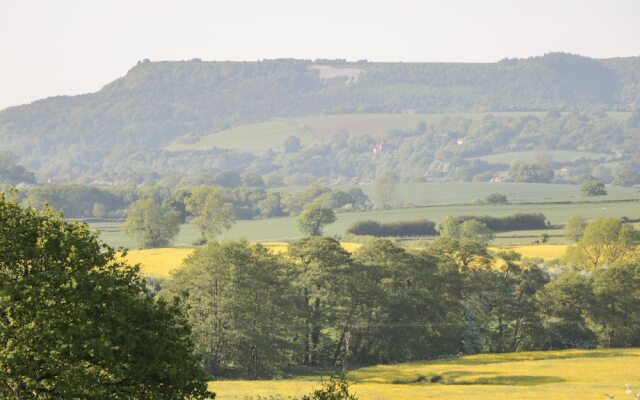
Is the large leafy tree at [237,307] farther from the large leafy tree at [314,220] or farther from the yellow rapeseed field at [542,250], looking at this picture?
the large leafy tree at [314,220]

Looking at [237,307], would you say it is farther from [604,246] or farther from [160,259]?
[604,246]

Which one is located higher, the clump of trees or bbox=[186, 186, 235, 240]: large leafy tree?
bbox=[186, 186, 235, 240]: large leafy tree

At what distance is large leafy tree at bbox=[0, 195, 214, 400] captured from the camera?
28156 millimetres

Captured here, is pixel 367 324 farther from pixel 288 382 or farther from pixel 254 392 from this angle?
pixel 254 392

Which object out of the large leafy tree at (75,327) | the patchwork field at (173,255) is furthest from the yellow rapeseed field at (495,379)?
the patchwork field at (173,255)

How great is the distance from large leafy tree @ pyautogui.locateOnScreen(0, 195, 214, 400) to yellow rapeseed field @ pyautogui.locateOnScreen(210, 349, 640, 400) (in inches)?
1036

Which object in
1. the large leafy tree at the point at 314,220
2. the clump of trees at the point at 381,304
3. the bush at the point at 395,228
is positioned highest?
the large leafy tree at the point at 314,220

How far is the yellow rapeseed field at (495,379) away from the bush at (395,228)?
3277 inches

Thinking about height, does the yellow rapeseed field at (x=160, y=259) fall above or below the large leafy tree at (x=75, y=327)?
above

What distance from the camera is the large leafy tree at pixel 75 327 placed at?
28.2m

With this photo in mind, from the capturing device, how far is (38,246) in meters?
29.7

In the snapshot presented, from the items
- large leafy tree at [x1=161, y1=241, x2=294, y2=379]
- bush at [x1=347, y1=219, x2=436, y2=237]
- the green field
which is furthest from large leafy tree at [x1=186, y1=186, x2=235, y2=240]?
large leafy tree at [x1=161, y1=241, x2=294, y2=379]

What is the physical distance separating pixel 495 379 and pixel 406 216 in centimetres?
11807

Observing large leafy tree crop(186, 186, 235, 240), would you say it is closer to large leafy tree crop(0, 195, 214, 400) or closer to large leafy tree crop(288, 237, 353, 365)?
large leafy tree crop(288, 237, 353, 365)
